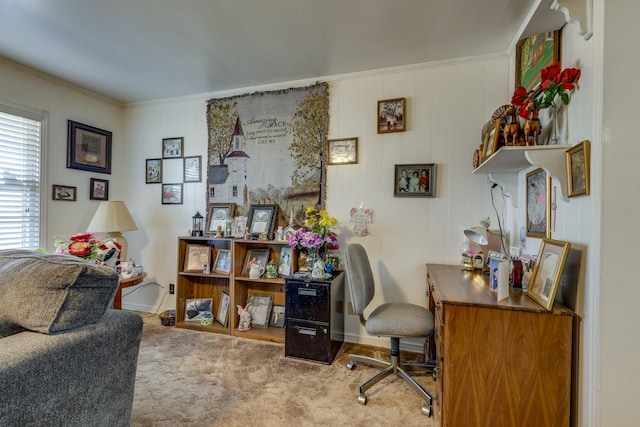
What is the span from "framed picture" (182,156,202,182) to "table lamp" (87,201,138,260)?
72 centimetres

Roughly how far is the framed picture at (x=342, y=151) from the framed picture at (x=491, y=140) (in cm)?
109

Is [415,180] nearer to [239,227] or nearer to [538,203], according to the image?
[538,203]

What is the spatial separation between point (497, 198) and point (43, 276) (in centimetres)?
281

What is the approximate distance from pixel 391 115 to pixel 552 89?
1.33 metres

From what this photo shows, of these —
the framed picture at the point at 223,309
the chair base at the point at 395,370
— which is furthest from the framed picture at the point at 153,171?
the chair base at the point at 395,370

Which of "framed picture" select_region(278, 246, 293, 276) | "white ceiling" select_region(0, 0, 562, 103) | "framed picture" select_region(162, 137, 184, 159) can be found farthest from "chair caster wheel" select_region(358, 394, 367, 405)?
"framed picture" select_region(162, 137, 184, 159)

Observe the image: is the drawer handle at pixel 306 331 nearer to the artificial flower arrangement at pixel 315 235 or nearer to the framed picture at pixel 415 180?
the artificial flower arrangement at pixel 315 235

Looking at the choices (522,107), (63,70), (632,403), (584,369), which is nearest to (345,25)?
(522,107)

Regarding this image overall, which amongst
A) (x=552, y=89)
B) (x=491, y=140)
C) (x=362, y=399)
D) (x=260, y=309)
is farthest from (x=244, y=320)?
(x=552, y=89)

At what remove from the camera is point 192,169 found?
10.6ft

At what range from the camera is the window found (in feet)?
8.27

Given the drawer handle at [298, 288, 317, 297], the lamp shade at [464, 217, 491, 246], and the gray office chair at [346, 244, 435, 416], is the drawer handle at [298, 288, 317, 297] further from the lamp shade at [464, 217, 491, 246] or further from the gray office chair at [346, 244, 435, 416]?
the lamp shade at [464, 217, 491, 246]

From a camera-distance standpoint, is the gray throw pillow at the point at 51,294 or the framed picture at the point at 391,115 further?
the framed picture at the point at 391,115

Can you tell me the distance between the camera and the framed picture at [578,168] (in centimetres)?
121
